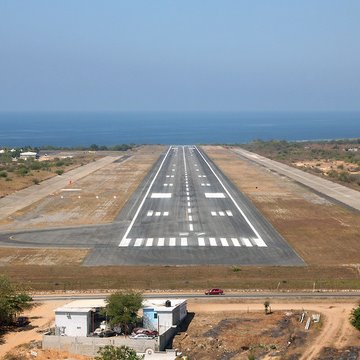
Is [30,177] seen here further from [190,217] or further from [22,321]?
[22,321]

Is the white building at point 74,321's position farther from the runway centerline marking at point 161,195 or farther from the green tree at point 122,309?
the runway centerline marking at point 161,195

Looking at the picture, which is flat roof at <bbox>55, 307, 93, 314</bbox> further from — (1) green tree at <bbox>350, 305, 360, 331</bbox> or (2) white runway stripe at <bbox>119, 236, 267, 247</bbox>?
(2) white runway stripe at <bbox>119, 236, 267, 247</bbox>

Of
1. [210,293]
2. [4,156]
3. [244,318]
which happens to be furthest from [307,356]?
[4,156]

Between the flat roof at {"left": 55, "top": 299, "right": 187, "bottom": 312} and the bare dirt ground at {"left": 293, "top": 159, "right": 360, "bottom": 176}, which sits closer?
the flat roof at {"left": 55, "top": 299, "right": 187, "bottom": 312}

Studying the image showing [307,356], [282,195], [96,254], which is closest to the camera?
[307,356]

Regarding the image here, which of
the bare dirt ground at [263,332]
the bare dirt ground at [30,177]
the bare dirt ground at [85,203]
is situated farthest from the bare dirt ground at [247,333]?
the bare dirt ground at [30,177]

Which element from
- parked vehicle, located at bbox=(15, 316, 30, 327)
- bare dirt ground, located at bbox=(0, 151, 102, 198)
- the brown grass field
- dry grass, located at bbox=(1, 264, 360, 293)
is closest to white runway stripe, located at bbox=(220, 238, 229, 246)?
the brown grass field

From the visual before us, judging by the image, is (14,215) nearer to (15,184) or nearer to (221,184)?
(15,184)
